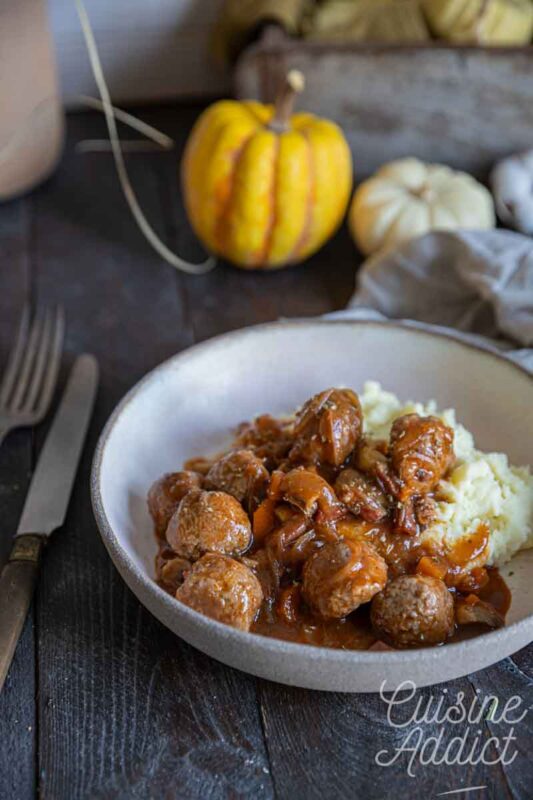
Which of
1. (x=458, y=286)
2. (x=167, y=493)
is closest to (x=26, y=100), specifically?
(x=458, y=286)

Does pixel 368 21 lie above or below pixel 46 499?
above

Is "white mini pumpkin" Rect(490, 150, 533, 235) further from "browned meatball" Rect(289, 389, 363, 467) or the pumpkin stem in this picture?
"browned meatball" Rect(289, 389, 363, 467)

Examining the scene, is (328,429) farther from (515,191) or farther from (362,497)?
(515,191)


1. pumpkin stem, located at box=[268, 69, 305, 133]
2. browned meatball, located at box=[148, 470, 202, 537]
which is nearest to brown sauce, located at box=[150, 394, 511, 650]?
browned meatball, located at box=[148, 470, 202, 537]

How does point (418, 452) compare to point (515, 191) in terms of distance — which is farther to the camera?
point (515, 191)

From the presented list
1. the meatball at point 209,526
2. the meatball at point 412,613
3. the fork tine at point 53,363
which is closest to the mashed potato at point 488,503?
the meatball at point 412,613

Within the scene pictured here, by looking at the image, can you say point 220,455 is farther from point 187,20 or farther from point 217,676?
point 187,20
